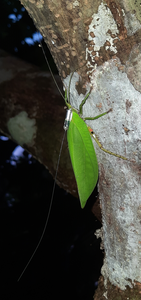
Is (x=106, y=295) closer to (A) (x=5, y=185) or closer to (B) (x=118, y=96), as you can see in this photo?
(B) (x=118, y=96)

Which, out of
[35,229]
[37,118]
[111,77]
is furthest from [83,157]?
[35,229]

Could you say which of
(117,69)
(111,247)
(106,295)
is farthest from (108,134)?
(106,295)

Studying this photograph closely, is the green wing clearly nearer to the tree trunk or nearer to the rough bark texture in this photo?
the tree trunk

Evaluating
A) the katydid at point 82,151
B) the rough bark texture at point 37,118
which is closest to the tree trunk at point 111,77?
the katydid at point 82,151

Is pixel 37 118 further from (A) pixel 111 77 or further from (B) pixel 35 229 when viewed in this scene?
(B) pixel 35 229

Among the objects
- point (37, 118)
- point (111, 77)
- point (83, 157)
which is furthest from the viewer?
point (37, 118)

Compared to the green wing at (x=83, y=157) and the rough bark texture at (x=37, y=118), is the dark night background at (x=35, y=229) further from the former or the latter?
the green wing at (x=83, y=157)

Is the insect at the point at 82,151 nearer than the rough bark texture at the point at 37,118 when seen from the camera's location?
Yes
